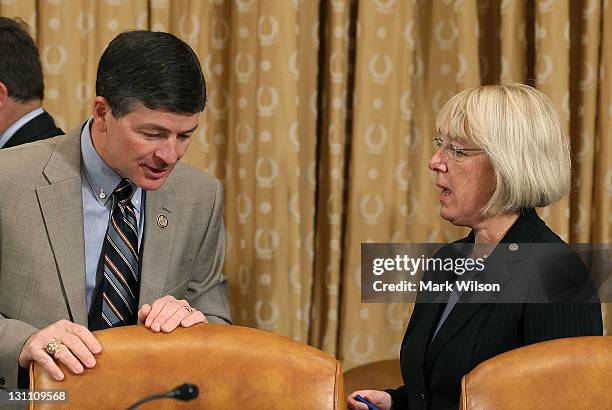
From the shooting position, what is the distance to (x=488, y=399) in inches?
54.2

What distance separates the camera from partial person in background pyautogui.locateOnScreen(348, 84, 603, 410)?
5.79ft

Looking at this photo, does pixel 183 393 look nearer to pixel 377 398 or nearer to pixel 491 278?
pixel 377 398

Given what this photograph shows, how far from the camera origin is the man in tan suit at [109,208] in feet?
5.69

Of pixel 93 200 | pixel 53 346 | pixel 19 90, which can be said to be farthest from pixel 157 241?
pixel 19 90

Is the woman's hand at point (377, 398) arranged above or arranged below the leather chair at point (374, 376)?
above

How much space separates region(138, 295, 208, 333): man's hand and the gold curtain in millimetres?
1429

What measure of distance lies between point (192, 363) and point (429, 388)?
1.95ft

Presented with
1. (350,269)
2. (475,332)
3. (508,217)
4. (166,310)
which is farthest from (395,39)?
(166,310)

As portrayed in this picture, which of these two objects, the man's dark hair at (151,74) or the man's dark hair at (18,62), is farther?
the man's dark hair at (18,62)

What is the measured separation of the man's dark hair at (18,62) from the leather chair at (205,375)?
1384 millimetres

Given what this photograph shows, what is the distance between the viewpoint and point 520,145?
1854 millimetres

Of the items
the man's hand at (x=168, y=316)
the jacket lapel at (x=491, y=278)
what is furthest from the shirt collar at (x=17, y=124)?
the jacket lapel at (x=491, y=278)

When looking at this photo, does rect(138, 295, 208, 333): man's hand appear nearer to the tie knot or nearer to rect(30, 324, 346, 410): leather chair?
rect(30, 324, 346, 410): leather chair

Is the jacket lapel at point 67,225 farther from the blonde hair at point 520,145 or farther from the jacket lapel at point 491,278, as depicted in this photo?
the blonde hair at point 520,145
